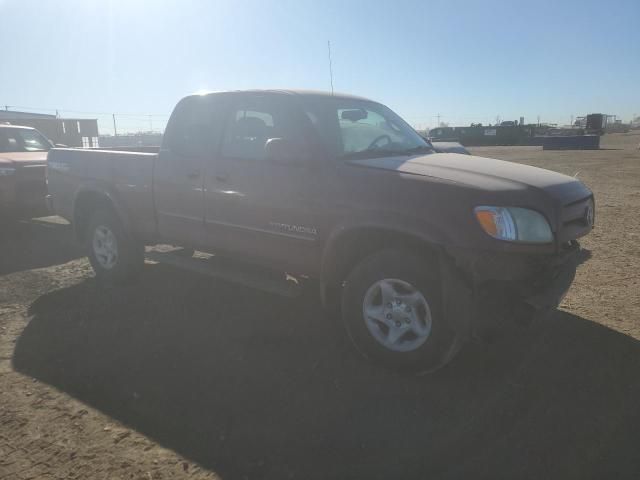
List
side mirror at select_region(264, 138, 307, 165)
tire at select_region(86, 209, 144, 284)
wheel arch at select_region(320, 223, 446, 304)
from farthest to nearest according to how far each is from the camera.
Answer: tire at select_region(86, 209, 144, 284)
side mirror at select_region(264, 138, 307, 165)
wheel arch at select_region(320, 223, 446, 304)

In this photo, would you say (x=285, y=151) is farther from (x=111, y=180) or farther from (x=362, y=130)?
(x=111, y=180)

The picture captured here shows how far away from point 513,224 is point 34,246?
6.92m

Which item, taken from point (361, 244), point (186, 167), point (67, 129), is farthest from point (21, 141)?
point (67, 129)

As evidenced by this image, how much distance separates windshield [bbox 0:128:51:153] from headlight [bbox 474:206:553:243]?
30.2 ft

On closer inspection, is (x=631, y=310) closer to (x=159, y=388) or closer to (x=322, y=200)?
(x=322, y=200)

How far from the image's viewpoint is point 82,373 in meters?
3.39

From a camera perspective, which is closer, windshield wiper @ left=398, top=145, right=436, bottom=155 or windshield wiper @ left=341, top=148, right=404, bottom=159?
windshield wiper @ left=341, top=148, right=404, bottom=159

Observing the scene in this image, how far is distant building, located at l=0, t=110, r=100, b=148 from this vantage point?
104ft

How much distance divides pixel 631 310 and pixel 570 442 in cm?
230

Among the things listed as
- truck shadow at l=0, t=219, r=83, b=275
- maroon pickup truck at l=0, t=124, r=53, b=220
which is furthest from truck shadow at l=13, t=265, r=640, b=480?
maroon pickup truck at l=0, t=124, r=53, b=220

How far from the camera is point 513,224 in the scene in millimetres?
2914

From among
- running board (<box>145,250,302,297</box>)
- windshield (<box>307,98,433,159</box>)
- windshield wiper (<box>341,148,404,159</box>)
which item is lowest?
running board (<box>145,250,302,297</box>)

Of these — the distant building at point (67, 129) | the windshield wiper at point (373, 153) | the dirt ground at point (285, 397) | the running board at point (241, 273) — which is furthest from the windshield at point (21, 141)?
the distant building at point (67, 129)

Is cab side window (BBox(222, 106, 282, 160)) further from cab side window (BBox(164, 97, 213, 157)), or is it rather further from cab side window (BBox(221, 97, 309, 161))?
cab side window (BBox(164, 97, 213, 157))
